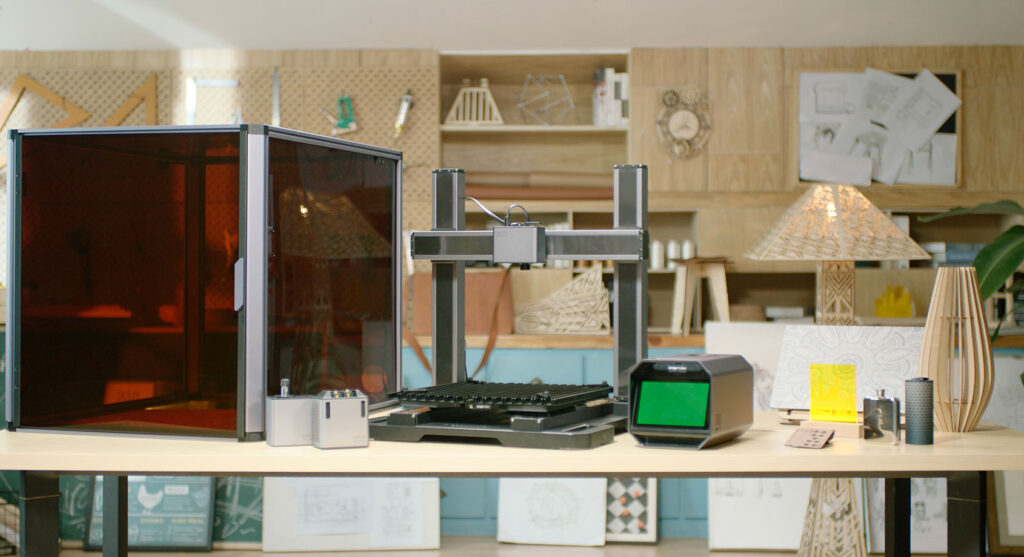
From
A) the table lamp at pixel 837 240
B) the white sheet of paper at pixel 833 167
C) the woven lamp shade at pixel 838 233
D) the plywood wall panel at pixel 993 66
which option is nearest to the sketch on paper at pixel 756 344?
the table lamp at pixel 837 240

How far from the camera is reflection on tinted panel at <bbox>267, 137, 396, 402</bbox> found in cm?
170

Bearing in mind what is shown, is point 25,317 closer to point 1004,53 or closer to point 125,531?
point 125,531

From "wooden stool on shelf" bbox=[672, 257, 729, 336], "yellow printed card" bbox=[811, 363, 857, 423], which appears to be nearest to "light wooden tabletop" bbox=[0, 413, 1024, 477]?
"yellow printed card" bbox=[811, 363, 857, 423]

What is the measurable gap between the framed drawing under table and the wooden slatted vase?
12 cm

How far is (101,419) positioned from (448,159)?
3.35 meters

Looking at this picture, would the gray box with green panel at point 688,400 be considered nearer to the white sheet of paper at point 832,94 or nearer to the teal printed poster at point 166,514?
the teal printed poster at point 166,514

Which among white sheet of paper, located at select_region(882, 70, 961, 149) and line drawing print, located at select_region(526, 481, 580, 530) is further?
white sheet of paper, located at select_region(882, 70, 961, 149)

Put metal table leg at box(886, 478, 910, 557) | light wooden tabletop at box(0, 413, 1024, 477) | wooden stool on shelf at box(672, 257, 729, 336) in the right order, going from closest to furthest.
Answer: light wooden tabletop at box(0, 413, 1024, 477) → metal table leg at box(886, 478, 910, 557) → wooden stool on shelf at box(672, 257, 729, 336)

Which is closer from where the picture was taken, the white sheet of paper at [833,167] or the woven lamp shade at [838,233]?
the woven lamp shade at [838,233]

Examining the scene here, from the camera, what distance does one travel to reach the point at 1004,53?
4.36 meters

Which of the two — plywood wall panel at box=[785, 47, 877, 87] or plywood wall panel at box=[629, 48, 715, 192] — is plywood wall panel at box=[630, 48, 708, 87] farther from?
plywood wall panel at box=[785, 47, 877, 87]

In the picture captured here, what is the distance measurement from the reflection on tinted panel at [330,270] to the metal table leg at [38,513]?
425mm

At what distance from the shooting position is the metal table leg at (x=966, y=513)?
1.52m

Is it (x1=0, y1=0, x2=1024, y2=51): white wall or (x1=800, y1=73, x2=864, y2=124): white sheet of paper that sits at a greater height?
(x1=0, y1=0, x2=1024, y2=51): white wall
